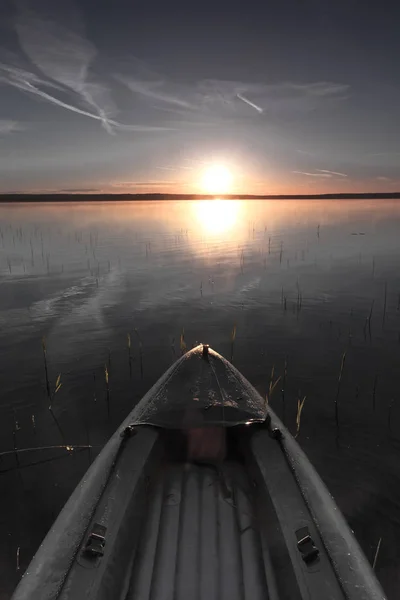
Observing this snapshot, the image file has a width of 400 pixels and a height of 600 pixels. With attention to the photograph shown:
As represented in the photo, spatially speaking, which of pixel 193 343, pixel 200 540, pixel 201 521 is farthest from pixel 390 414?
pixel 193 343

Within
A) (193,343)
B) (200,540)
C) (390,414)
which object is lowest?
(390,414)

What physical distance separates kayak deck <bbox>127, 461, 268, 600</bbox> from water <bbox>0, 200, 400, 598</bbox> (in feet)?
7.70

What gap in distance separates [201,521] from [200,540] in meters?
0.28

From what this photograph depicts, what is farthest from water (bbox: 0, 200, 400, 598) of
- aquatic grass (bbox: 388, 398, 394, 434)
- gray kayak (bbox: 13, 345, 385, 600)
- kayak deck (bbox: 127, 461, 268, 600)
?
kayak deck (bbox: 127, 461, 268, 600)

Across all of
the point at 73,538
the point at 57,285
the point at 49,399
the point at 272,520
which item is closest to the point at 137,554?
the point at 73,538

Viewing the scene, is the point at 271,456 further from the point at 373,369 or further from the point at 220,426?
the point at 373,369

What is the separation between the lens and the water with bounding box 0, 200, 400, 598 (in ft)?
22.7

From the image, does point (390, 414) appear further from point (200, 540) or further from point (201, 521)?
point (200, 540)

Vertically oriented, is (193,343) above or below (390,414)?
above

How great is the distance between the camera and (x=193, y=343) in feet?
44.4

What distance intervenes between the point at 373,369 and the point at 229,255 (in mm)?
20284

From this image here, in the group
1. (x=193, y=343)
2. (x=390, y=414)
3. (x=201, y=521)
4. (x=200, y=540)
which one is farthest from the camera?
(x=193, y=343)

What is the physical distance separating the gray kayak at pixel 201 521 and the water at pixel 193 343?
2.20m

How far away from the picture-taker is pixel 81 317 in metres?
15.8
